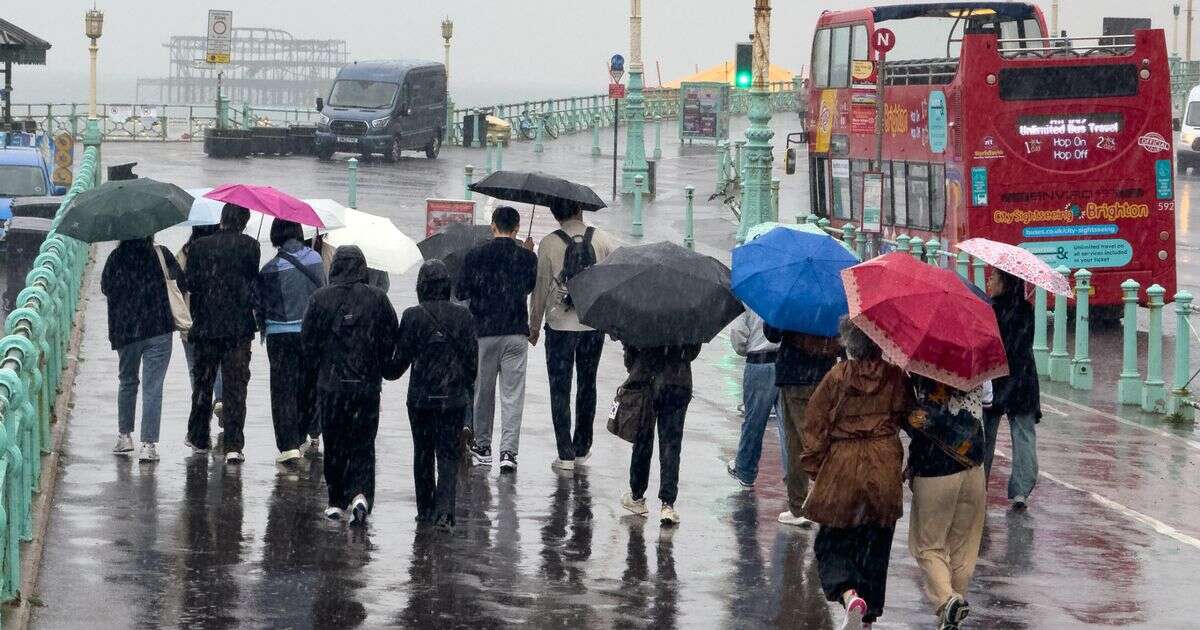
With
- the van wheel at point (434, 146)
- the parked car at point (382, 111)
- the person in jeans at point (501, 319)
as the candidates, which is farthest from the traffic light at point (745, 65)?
the van wheel at point (434, 146)

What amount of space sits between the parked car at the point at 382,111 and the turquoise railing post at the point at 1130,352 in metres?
32.8

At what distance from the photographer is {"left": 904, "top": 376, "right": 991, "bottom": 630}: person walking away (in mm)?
7547

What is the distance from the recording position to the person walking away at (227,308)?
36.1 feet

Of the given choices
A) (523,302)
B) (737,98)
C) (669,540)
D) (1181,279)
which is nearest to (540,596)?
(669,540)

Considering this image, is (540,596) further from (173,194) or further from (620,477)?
(173,194)

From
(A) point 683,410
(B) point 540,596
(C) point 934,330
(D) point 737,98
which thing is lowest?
(B) point 540,596

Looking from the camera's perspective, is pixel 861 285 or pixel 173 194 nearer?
pixel 861 285

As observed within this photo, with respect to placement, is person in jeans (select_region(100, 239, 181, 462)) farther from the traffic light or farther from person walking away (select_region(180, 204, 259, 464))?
the traffic light

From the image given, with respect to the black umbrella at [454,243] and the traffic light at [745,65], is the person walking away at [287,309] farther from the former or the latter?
the traffic light at [745,65]

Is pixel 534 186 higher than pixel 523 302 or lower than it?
higher

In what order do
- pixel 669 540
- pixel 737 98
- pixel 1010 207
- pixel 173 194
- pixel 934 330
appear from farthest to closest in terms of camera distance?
pixel 737 98, pixel 1010 207, pixel 173 194, pixel 669 540, pixel 934 330

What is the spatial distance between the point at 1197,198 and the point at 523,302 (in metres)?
33.0

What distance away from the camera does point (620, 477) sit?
458 inches

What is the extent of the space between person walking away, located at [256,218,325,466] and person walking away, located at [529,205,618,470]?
1.45 meters
